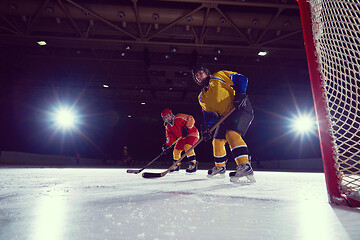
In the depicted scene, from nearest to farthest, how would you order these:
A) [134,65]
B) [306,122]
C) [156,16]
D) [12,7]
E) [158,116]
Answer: [12,7]
[156,16]
[134,65]
[306,122]
[158,116]

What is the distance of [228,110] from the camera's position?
2.45 m

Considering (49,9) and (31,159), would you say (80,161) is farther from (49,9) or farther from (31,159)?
(49,9)

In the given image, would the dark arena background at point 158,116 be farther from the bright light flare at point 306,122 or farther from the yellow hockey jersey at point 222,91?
the yellow hockey jersey at point 222,91

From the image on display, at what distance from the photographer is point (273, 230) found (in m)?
0.67

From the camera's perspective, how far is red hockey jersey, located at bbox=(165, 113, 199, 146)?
404cm

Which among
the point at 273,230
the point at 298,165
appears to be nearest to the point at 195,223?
the point at 273,230

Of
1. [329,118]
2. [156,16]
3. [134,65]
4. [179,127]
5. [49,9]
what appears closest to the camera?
[329,118]

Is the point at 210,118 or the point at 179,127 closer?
the point at 210,118

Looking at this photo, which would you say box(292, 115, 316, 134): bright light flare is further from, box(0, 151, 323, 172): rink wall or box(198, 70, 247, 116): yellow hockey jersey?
box(198, 70, 247, 116): yellow hockey jersey

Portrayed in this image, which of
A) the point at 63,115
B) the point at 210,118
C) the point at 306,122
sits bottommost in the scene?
the point at 210,118

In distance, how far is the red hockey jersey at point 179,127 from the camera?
13.3 feet

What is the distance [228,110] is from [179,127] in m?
1.78

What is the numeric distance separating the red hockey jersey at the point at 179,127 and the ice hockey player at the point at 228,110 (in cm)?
128

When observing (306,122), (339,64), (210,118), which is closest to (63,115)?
(210,118)
